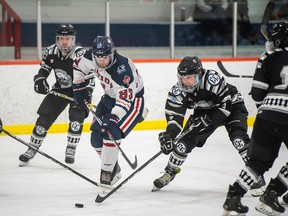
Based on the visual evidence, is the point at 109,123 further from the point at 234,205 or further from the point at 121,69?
the point at 234,205

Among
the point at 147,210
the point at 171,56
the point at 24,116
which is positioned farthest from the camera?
the point at 171,56

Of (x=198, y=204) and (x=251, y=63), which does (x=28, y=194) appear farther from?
(x=251, y=63)

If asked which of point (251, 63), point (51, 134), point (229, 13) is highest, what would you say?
point (229, 13)

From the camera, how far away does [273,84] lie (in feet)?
12.5

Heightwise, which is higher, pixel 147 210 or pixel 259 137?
pixel 259 137

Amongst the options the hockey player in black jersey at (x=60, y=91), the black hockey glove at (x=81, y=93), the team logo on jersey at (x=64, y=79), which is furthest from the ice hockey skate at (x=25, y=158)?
the black hockey glove at (x=81, y=93)

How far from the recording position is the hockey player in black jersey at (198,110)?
454 centimetres

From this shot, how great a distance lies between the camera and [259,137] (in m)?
3.86

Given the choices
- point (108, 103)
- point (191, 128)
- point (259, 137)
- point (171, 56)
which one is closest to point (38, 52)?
point (171, 56)

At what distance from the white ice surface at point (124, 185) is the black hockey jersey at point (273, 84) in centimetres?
69

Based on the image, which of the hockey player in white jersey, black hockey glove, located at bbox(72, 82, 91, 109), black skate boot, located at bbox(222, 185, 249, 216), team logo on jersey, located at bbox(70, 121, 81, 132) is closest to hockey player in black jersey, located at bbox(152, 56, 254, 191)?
the hockey player in white jersey

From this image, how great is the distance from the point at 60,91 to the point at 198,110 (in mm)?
1691

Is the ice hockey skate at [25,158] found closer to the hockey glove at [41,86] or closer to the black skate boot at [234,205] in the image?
the hockey glove at [41,86]

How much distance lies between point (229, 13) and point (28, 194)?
14.8 feet
